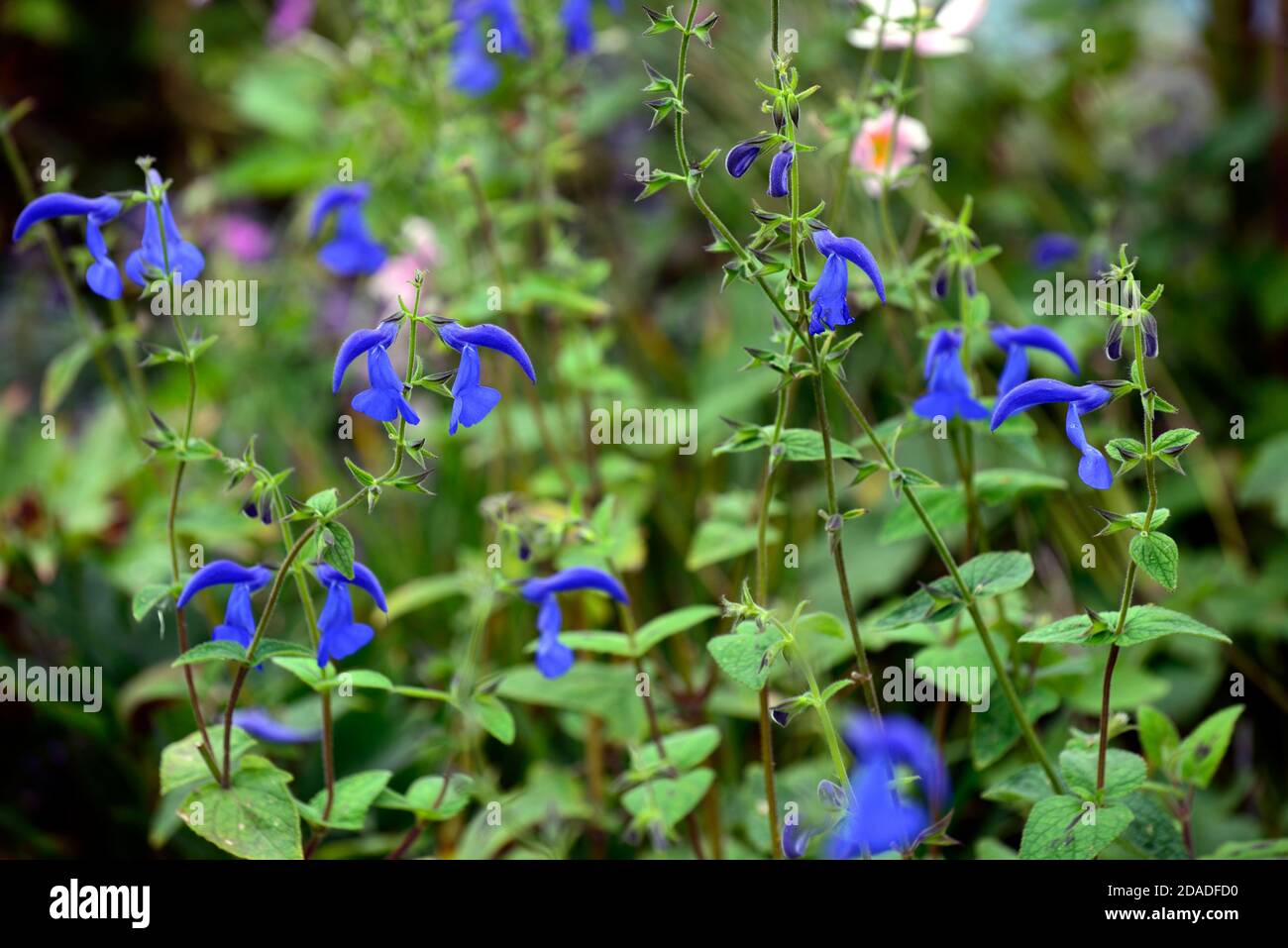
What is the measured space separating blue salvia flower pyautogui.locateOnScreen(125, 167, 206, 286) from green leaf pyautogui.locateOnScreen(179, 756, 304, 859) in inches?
17.8

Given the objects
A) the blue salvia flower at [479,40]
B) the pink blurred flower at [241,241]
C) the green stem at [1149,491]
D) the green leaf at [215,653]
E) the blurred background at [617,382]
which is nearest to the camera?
the green stem at [1149,491]

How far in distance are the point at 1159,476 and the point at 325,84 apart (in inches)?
80.2

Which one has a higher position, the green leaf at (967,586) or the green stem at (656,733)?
the green leaf at (967,586)

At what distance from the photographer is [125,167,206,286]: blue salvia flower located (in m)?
1.11

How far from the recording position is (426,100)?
1674 mm

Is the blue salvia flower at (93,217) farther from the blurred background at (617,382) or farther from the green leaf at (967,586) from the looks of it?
the green leaf at (967,586)

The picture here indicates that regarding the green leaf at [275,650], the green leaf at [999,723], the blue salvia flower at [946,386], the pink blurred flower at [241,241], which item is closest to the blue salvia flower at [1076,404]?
the blue salvia flower at [946,386]

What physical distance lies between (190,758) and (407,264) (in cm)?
138

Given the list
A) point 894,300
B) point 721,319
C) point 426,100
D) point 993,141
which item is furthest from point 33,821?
point 993,141

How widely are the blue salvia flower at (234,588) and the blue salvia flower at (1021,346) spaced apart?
2.33 feet

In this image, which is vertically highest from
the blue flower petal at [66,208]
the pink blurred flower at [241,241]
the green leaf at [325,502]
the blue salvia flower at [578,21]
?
the pink blurred flower at [241,241]

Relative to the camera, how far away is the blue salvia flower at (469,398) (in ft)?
2.98

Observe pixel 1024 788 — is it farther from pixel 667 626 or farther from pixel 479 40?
pixel 479 40

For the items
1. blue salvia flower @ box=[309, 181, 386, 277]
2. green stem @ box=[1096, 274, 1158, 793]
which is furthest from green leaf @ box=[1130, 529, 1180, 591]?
blue salvia flower @ box=[309, 181, 386, 277]
